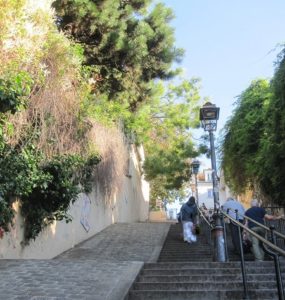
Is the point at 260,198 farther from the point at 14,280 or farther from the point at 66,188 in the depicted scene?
the point at 14,280

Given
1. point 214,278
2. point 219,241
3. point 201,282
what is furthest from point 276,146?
point 201,282

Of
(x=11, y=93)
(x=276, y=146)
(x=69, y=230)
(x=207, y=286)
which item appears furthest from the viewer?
(x=276, y=146)

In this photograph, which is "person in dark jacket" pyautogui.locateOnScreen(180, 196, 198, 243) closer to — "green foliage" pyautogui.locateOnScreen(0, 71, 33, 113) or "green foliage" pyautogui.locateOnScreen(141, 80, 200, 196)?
"green foliage" pyautogui.locateOnScreen(0, 71, 33, 113)

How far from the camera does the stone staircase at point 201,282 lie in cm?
653

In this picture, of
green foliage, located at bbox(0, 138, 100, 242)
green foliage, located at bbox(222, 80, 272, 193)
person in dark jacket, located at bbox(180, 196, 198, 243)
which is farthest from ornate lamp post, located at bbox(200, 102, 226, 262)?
green foliage, located at bbox(222, 80, 272, 193)

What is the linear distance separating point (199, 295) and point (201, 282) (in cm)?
47

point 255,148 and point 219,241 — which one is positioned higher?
point 255,148

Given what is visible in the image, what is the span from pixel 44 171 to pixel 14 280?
323cm

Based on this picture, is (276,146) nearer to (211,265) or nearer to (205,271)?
(211,265)

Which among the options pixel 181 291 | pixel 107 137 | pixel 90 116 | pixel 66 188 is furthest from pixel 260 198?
pixel 181 291

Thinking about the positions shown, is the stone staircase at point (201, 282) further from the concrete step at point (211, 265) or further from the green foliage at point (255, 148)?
the green foliage at point (255, 148)

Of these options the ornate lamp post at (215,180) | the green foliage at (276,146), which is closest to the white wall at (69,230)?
the ornate lamp post at (215,180)

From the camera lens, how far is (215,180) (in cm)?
1028

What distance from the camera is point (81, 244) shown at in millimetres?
14438
